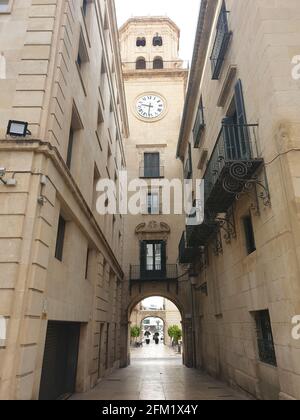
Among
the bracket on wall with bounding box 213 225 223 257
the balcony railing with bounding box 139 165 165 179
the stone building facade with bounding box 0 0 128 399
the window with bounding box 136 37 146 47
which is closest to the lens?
the stone building facade with bounding box 0 0 128 399

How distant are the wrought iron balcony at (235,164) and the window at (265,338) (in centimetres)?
330

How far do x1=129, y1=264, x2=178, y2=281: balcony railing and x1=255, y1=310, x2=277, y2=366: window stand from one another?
523 inches

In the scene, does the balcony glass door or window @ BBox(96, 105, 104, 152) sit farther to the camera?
the balcony glass door

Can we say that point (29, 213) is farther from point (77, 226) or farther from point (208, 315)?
point (208, 315)

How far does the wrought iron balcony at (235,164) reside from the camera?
755 cm

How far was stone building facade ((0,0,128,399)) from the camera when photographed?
581 cm

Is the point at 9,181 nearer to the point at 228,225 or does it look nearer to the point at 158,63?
the point at 228,225

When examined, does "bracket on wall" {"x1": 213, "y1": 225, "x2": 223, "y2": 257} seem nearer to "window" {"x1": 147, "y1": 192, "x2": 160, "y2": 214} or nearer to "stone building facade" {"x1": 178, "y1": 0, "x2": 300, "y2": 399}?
"stone building facade" {"x1": 178, "y1": 0, "x2": 300, "y2": 399}

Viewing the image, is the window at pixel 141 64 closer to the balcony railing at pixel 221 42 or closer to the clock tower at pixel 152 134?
the clock tower at pixel 152 134

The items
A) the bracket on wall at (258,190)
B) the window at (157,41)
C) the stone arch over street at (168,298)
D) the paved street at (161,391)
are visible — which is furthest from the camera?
the window at (157,41)

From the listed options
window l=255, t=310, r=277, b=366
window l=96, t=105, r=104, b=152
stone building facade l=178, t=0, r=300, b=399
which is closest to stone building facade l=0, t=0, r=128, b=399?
window l=96, t=105, r=104, b=152

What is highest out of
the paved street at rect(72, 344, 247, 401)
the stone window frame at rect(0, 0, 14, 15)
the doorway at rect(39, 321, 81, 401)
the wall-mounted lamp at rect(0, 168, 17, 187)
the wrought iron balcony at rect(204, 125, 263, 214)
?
the stone window frame at rect(0, 0, 14, 15)

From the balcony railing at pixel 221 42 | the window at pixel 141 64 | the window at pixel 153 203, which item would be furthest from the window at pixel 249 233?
the window at pixel 141 64
